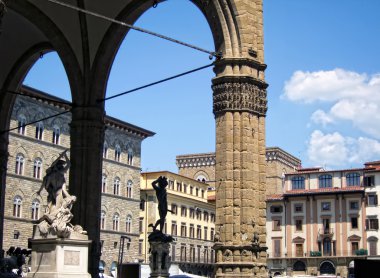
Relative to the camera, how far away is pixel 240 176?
16.5 metres

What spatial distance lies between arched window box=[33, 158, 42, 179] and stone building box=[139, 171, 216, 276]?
17.2 m

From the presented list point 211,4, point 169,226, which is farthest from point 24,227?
point 211,4

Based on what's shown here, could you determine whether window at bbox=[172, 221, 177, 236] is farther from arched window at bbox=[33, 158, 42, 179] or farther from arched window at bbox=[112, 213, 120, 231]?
arched window at bbox=[33, 158, 42, 179]

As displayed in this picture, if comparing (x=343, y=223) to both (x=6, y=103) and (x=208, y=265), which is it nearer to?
(x=208, y=265)

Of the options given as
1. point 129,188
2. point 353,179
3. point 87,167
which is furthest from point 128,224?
point 87,167

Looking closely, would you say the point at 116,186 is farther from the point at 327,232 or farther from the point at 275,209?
the point at 327,232

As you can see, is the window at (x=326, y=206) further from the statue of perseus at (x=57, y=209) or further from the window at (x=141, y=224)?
the statue of perseus at (x=57, y=209)

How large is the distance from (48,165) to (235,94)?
34881 mm

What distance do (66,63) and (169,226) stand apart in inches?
1765

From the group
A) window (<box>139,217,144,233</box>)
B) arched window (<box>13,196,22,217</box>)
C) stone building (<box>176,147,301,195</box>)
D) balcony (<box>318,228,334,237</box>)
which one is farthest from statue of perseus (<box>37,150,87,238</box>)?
stone building (<box>176,147,301,195</box>)

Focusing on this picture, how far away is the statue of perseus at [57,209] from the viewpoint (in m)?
13.9

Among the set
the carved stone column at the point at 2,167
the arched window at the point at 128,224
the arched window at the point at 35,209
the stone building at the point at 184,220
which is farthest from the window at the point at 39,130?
the carved stone column at the point at 2,167

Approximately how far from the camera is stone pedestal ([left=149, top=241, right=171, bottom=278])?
723 inches

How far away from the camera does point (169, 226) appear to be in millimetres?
65000
